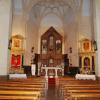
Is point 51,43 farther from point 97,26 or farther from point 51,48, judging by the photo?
point 97,26

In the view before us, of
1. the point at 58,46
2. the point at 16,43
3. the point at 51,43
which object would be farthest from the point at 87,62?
the point at 16,43

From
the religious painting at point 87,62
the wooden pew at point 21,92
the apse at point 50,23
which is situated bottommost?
the wooden pew at point 21,92

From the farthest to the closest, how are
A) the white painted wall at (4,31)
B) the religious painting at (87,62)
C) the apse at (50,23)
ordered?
1. the apse at (50,23)
2. the religious painting at (87,62)
3. the white painted wall at (4,31)

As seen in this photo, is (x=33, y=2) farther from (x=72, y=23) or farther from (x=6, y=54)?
(x=6, y=54)

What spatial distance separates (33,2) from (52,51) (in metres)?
Result: 6.92

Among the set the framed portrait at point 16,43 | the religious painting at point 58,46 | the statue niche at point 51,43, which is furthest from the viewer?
the religious painting at point 58,46

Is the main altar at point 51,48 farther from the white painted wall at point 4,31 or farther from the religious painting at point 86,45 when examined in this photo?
the white painted wall at point 4,31

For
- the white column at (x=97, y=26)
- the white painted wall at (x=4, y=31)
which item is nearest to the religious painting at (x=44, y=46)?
the white column at (x=97, y=26)

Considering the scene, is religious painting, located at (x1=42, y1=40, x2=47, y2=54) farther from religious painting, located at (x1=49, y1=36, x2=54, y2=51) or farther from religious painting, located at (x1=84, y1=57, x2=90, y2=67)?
religious painting, located at (x1=84, y1=57, x2=90, y2=67)

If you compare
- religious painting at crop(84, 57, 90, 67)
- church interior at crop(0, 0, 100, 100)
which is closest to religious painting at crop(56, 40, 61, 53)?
church interior at crop(0, 0, 100, 100)

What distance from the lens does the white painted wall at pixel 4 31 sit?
41.1 ft

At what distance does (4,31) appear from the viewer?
12891mm

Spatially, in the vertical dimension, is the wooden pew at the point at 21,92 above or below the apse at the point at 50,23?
below

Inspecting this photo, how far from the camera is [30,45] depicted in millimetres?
23609
